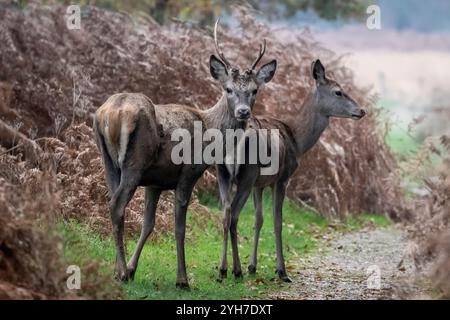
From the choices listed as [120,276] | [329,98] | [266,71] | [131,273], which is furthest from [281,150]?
[120,276]

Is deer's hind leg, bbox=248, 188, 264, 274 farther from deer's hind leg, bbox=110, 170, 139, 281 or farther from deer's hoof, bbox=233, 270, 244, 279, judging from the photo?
deer's hind leg, bbox=110, 170, 139, 281

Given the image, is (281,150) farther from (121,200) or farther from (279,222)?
(121,200)

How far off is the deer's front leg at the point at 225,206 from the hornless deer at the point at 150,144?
821mm

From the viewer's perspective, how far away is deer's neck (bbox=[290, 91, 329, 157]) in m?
13.2

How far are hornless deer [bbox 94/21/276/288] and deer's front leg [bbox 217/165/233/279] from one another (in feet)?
2.70

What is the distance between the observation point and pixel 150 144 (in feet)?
33.6

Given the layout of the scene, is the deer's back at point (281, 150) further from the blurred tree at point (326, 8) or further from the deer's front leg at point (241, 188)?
the blurred tree at point (326, 8)

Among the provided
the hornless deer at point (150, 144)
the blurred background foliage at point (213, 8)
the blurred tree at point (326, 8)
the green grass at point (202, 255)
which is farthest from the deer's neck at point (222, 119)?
the blurred tree at point (326, 8)

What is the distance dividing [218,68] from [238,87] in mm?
419

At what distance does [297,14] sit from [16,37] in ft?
43.9

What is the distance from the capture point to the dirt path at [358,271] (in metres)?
11.0

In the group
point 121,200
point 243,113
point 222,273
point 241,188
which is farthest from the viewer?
point 241,188

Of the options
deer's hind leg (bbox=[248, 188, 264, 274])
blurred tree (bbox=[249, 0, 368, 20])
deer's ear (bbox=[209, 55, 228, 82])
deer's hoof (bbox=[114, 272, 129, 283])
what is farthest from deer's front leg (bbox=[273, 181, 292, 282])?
blurred tree (bbox=[249, 0, 368, 20])
